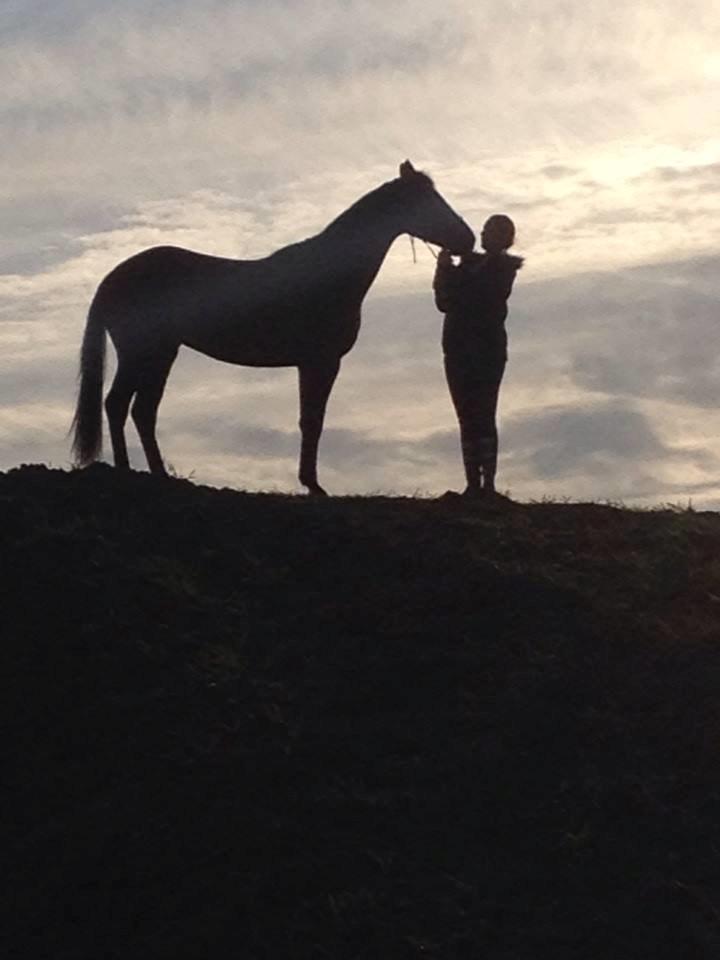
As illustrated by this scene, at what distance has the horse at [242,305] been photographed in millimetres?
13625

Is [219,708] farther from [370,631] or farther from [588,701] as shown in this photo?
[588,701]

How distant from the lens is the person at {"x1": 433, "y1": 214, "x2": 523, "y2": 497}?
1284 cm

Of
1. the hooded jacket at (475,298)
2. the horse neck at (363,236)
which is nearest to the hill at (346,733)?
the hooded jacket at (475,298)

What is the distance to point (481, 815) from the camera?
29.0 ft

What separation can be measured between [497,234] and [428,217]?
3.88ft

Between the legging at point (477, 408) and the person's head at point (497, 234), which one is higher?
the person's head at point (497, 234)

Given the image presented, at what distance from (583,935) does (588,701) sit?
183cm

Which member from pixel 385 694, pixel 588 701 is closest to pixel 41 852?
pixel 385 694

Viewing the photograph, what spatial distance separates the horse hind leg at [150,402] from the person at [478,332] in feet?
7.62

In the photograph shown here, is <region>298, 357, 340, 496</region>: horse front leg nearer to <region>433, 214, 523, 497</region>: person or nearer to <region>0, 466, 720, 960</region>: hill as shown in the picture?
<region>433, 214, 523, 497</region>: person

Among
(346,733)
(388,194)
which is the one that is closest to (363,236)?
(388,194)

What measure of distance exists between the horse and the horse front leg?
0.08 ft

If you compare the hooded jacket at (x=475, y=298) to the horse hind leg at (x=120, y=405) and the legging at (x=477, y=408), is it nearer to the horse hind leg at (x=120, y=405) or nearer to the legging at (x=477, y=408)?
the legging at (x=477, y=408)

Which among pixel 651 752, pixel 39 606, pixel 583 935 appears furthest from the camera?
pixel 39 606
